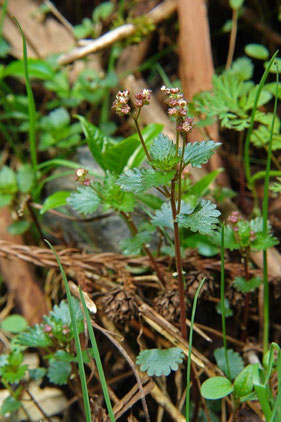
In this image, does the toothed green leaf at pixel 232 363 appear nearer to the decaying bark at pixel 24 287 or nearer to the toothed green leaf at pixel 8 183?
the decaying bark at pixel 24 287

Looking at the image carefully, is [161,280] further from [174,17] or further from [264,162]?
[174,17]

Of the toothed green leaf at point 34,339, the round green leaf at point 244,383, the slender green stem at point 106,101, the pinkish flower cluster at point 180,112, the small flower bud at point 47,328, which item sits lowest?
the round green leaf at point 244,383

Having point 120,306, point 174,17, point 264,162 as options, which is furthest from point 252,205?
point 174,17

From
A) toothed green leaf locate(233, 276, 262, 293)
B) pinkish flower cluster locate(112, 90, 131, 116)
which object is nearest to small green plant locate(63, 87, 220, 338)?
pinkish flower cluster locate(112, 90, 131, 116)

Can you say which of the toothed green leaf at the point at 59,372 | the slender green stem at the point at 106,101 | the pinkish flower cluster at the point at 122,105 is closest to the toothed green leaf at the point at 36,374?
the toothed green leaf at the point at 59,372

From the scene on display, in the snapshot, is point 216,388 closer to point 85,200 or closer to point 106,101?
point 85,200

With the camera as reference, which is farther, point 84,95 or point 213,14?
point 213,14
